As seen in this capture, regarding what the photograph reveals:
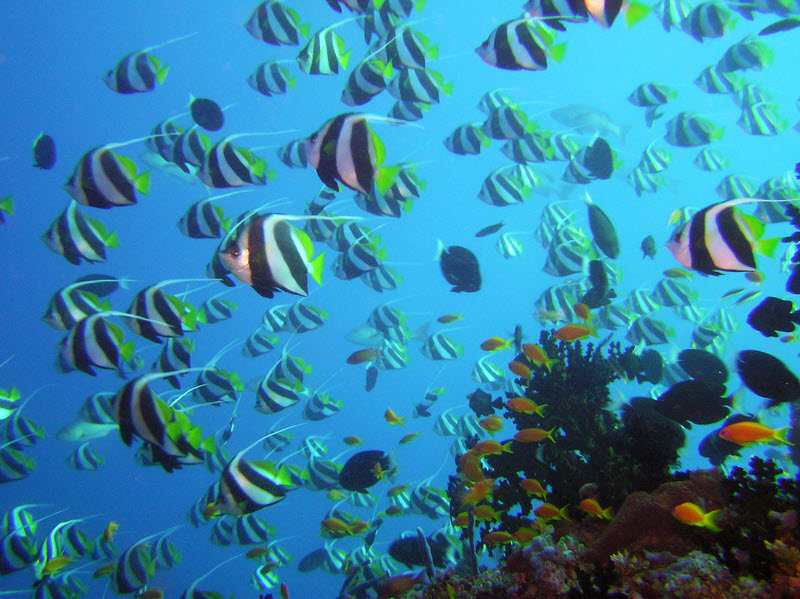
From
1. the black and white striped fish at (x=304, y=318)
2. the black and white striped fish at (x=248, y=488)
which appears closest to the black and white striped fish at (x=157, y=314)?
the black and white striped fish at (x=248, y=488)

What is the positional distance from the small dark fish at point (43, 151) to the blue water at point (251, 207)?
24625 millimetres

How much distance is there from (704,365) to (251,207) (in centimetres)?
3024

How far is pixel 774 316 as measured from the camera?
338 centimetres

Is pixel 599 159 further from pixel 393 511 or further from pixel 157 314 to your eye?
pixel 393 511

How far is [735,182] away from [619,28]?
49.4 m

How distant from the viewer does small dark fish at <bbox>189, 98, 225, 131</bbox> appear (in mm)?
5875

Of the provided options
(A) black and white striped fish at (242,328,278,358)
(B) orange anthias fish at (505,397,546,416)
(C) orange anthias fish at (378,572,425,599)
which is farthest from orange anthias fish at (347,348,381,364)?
(C) orange anthias fish at (378,572,425,599)

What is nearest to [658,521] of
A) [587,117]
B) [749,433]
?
[749,433]

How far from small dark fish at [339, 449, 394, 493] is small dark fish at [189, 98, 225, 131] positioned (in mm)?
5062

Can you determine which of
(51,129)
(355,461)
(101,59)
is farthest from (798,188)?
(51,129)

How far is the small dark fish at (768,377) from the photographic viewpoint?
126 inches

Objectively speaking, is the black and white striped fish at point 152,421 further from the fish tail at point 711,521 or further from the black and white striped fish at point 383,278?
the black and white striped fish at point 383,278

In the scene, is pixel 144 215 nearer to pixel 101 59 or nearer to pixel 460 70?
pixel 101 59

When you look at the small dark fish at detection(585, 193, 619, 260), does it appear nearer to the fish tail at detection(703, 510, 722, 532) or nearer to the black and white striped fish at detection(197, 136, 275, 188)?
the fish tail at detection(703, 510, 722, 532)
